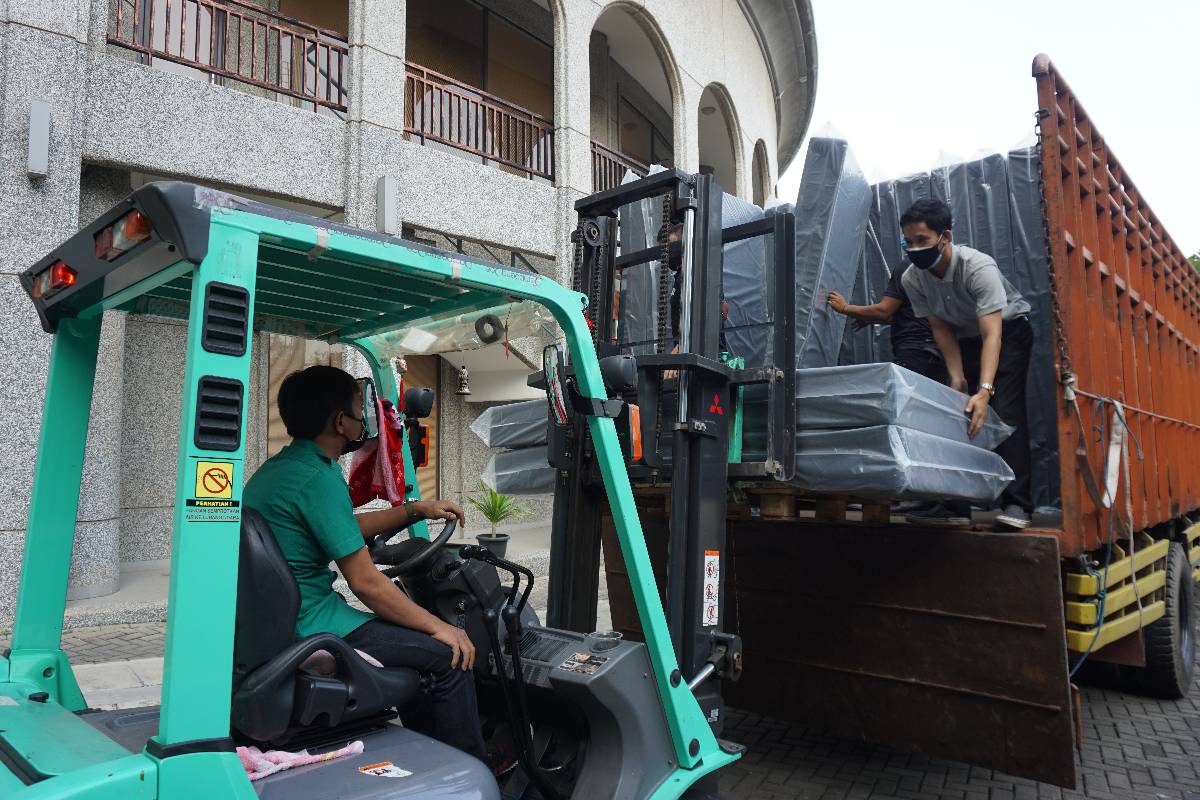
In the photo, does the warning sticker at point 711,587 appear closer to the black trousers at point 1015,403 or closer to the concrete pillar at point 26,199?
the black trousers at point 1015,403

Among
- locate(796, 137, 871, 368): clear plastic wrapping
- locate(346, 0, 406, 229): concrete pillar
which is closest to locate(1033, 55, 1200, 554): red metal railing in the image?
locate(796, 137, 871, 368): clear plastic wrapping

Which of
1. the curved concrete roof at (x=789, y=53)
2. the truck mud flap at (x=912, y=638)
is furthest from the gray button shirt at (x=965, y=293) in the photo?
the curved concrete roof at (x=789, y=53)

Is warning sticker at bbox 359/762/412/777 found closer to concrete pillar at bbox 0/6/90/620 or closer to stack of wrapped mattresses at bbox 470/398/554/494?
stack of wrapped mattresses at bbox 470/398/554/494

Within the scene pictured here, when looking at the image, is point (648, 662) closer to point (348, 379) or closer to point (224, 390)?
point (348, 379)

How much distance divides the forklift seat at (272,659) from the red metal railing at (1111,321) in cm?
301

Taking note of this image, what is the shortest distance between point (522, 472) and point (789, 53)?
16.5m

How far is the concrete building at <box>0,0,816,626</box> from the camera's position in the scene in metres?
6.78

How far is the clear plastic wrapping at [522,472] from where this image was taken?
421 cm

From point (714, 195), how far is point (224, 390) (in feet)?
6.50

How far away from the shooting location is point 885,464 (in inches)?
118

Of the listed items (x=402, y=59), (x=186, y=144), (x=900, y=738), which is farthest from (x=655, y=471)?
(x=402, y=59)

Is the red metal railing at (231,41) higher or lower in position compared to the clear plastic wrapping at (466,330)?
higher

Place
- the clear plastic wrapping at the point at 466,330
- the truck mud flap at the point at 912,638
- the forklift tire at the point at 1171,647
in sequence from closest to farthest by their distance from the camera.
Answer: the clear plastic wrapping at the point at 466,330, the truck mud flap at the point at 912,638, the forklift tire at the point at 1171,647

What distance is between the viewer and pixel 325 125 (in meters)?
8.64
